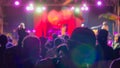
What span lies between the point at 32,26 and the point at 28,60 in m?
14.7

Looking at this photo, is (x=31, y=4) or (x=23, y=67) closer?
(x=23, y=67)

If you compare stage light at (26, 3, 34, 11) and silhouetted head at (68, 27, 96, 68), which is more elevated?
stage light at (26, 3, 34, 11)

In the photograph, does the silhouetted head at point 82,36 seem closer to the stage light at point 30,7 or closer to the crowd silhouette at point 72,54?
the crowd silhouette at point 72,54

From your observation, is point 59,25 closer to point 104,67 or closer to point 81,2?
point 81,2

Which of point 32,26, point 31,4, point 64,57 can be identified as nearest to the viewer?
point 64,57

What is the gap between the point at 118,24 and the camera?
18.2 m

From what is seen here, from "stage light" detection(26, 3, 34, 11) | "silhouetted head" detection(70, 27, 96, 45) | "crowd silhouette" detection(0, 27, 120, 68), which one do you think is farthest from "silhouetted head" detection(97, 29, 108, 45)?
"stage light" detection(26, 3, 34, 11)

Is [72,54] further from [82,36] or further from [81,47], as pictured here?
[82,36]

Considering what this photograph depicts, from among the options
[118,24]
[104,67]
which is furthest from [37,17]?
[104,67]

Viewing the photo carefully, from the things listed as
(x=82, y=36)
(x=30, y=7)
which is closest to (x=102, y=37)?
(x=82, y=36)

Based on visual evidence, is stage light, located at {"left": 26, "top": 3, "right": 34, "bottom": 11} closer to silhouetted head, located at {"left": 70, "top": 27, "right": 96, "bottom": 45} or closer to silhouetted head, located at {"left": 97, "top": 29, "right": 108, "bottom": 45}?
silhouetted head, located at {"left": 97, "top": 29, "right": 108, "bottom": 45}

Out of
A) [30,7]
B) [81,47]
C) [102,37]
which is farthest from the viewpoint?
[30,7]

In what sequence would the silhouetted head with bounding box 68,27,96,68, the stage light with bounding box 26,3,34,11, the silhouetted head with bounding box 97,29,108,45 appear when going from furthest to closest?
the stage light with bounding box 26,3,34,11, the silhouetted head with bounding box 97,29,108,45, the silhouetted head with bounding box 68,27,96,68

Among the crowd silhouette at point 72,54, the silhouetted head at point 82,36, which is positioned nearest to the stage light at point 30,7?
the crowd silhouette at point 72,54
